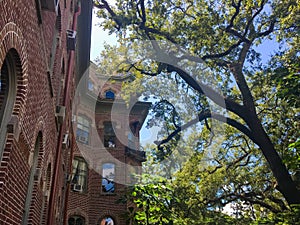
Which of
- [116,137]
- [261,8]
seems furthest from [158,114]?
[116,137]

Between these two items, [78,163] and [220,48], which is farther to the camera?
[78,163]

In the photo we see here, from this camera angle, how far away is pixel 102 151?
21500 millimetres

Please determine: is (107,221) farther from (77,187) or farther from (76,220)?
(77,187)

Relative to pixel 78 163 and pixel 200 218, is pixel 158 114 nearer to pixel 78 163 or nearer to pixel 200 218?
pixel 200 218

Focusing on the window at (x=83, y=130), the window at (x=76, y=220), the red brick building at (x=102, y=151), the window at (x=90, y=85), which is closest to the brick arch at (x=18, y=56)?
the red brick building at (x=102, y=151)

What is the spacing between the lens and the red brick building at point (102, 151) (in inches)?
762

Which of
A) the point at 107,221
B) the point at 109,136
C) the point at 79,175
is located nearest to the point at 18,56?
the point at 79,175

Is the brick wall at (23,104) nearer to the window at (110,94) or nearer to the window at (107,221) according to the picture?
the window at (107,221)

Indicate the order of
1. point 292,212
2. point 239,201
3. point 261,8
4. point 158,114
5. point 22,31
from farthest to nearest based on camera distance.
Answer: point 239,201 → point 158,114 → point 261,8 → point 292,212 → point 22,31

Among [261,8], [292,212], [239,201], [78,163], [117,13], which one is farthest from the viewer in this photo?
[78,163]

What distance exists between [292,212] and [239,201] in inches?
292

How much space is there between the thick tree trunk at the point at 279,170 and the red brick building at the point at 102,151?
846 centimetres

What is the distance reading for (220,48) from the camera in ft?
46.6

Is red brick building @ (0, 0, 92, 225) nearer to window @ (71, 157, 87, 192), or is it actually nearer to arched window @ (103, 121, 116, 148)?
window @ (71, 157, 87, 192)
